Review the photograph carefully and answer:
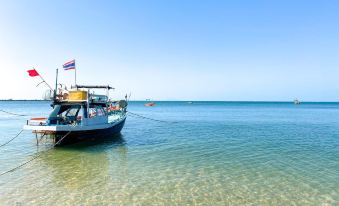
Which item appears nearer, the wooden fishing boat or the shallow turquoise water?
the shallow turquoise water

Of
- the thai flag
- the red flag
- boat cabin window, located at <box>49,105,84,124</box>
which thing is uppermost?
the thai flag

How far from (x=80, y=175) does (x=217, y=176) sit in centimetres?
660

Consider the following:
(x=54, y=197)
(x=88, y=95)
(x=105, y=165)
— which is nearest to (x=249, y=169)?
(x=105, y=165)

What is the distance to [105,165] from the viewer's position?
1558 cm

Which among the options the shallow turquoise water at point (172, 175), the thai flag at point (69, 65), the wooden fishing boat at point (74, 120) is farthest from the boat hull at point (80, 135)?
the thai flag at point (69, 65)

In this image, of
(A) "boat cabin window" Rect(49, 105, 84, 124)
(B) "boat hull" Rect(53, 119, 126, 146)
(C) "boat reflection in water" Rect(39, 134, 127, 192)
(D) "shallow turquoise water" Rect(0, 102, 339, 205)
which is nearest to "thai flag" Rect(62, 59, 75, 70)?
(A) "boat cabin window" Rect(49, 105, 84, 124)

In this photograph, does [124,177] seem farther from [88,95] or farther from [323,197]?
[88,95]

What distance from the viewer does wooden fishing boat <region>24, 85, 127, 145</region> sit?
2050cm

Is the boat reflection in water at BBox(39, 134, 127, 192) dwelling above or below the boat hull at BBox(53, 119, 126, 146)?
below

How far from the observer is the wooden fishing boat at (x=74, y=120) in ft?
67.3

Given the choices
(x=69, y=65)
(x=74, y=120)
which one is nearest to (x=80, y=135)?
(x=74, y=120)

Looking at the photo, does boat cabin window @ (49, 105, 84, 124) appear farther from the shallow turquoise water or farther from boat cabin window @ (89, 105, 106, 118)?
the shallow turquoise water

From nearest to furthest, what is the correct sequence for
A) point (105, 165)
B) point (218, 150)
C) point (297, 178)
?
point (297, 178) → point (105, 165) → point (218, 150)

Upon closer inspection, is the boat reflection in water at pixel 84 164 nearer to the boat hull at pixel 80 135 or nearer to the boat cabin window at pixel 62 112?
the boat hull at pixel 80 135
